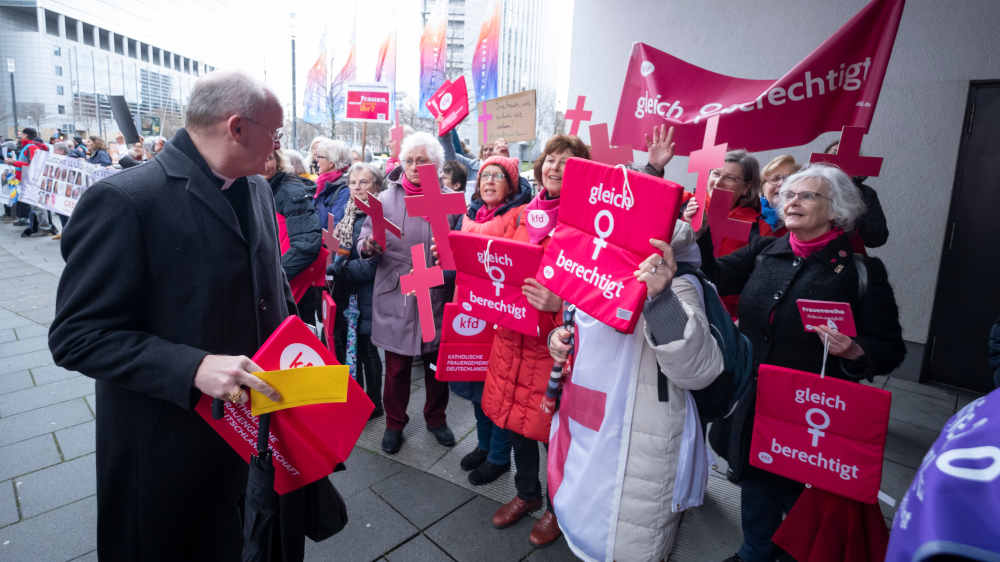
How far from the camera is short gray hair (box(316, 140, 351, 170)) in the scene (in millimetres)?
4590

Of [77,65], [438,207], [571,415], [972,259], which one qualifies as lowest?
[571,415]

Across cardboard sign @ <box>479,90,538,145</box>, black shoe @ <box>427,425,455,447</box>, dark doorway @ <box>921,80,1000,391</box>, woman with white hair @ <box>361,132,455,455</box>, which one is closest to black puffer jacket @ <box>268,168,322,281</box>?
woman with white hair @ <box>361,132,455,455</box>

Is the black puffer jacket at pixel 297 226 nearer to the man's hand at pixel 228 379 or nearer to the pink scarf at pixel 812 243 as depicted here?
the man's hand at pixel 228 379

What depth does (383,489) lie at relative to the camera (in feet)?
9.71

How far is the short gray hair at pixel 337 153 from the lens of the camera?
459cm

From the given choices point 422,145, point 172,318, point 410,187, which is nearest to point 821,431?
point 172,318

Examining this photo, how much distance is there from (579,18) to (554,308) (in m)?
5.58

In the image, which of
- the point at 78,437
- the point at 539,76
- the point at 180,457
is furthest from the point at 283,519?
the point at 539,76

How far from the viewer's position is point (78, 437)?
337 centimetres

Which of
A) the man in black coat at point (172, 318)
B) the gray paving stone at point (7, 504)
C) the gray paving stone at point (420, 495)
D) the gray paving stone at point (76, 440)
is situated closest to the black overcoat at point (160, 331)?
the man in black coat at point (172, 318)

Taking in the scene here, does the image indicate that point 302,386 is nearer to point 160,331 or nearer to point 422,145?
point 160,331

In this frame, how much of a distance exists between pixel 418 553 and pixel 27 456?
2.61m

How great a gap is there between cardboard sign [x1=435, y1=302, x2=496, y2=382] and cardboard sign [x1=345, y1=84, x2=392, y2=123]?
4.45m

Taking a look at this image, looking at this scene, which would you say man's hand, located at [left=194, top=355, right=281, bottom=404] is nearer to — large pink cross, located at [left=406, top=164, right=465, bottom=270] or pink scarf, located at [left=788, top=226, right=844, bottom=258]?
large pink cross, located at [left=406, top=164, right=465, bottom=270]
